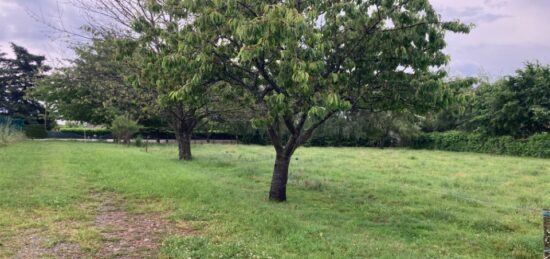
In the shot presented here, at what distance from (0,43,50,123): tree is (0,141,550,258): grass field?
37248mm

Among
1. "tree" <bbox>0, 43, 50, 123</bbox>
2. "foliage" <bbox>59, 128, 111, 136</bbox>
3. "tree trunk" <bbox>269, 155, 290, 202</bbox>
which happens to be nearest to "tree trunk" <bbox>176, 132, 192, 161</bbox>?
"tree trunk" <bbox>269, 155, 290, 202</bbox>

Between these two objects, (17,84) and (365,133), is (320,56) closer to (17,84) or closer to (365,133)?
(365,133)

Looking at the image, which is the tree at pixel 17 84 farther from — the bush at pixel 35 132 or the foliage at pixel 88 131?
the bush at pixel 35 132

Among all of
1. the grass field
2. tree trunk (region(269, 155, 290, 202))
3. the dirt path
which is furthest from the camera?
tree trunk (region(269, 155, 290, 202))

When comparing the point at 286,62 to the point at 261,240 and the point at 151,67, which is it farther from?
the point at 151,67

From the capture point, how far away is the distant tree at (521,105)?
A: 1075 inches

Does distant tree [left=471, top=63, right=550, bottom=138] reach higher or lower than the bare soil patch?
higher

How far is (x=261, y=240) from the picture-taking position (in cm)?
589

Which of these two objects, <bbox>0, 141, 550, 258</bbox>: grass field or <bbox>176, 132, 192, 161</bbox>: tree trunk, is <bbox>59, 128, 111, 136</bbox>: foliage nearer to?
<bbox>176, 132, 192, 161</bbox>: tree trunk

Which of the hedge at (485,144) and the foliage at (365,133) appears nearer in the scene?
the hedge at (485,144)

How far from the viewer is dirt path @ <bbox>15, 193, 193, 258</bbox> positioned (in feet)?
17.3

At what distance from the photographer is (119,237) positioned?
606 centimetres

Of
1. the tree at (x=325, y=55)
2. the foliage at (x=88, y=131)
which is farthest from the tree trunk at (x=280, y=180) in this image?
the foliage at (x=88, y=131)

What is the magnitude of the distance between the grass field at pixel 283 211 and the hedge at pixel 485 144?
14179mm
